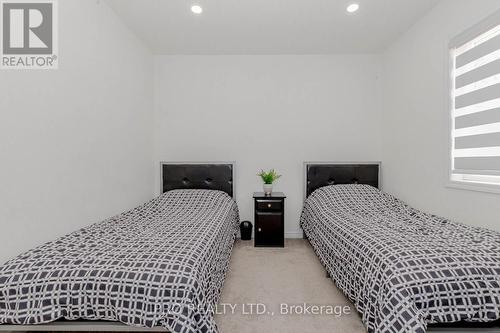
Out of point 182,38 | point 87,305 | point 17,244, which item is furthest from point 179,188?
point 87,305

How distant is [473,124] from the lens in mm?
2141

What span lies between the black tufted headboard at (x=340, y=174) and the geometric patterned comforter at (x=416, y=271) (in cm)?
143

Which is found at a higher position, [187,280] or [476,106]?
[476,106]

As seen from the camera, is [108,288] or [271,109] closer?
[108,288]

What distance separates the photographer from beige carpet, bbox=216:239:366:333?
177 cm

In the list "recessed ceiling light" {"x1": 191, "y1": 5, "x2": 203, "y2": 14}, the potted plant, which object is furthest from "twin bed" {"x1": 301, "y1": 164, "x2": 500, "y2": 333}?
"recessed ceiling light" {"x1": 191, "y1": 5, "x2": 203, "y2": 14}

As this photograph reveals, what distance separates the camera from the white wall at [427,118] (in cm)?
216

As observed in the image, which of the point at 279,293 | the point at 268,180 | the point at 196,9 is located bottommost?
the point at 279,293

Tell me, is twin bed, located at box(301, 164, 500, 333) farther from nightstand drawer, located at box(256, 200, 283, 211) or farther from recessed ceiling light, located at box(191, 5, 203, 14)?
recessed ceiling light, located at box(191, 5, 203, 14)

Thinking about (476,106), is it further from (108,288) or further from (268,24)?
(108,288)

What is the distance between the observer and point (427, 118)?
272 centimetres

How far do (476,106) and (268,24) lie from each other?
2.01m

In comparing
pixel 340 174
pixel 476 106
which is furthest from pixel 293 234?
pixel 476 106

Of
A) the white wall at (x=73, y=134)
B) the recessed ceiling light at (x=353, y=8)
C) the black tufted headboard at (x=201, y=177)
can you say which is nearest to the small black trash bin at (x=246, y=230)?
the black tufted headboard at (x=201, y=177)
